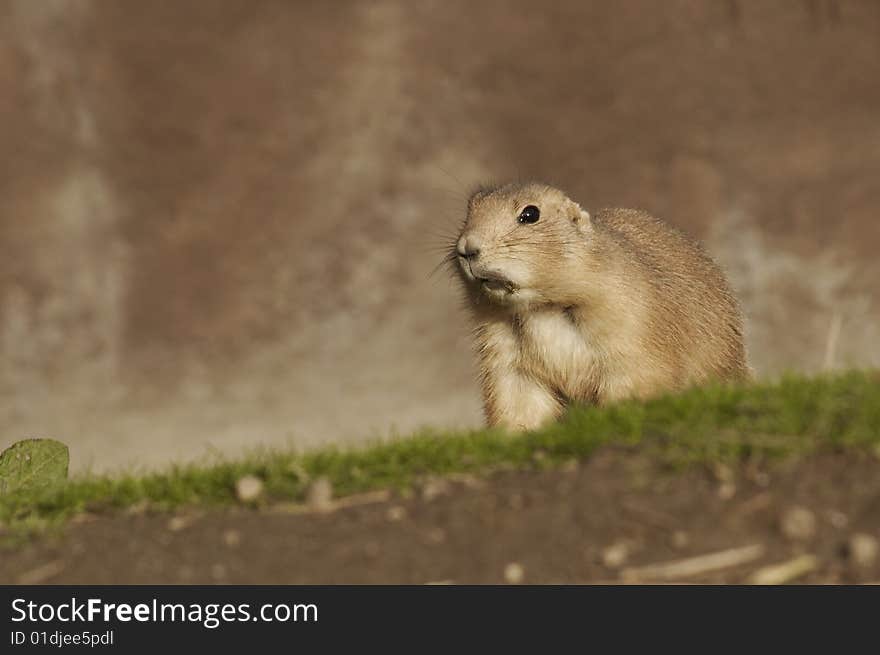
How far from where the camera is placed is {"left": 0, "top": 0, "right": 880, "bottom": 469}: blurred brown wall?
57.7 feet

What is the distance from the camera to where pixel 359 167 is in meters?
18.6

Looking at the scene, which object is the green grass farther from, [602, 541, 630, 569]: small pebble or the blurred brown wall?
the blurred brown wall

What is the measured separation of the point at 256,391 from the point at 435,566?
13.3 m

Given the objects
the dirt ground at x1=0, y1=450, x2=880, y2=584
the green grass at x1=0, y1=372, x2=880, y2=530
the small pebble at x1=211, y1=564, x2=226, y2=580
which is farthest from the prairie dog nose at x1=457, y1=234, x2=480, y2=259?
the small pebble at x1=211, y1=564, x2=226, y2=580

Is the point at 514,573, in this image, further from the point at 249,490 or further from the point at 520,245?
the point at 520,245

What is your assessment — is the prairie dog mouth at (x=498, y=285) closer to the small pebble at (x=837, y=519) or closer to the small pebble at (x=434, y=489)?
the small pebble at (x=434, y=489)

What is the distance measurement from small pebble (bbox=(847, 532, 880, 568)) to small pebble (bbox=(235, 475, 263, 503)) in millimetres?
2120

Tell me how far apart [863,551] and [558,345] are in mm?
2979

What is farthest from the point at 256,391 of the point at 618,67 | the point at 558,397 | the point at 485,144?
the point at 558,397

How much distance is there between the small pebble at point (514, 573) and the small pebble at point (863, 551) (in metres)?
0.98

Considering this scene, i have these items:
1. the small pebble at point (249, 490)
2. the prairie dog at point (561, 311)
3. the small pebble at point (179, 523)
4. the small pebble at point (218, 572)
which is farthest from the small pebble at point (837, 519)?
the prairie dog at point (561, 311)

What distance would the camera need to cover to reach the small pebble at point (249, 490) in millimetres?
4858

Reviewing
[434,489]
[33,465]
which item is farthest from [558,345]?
[33,465]

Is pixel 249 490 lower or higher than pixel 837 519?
higher
